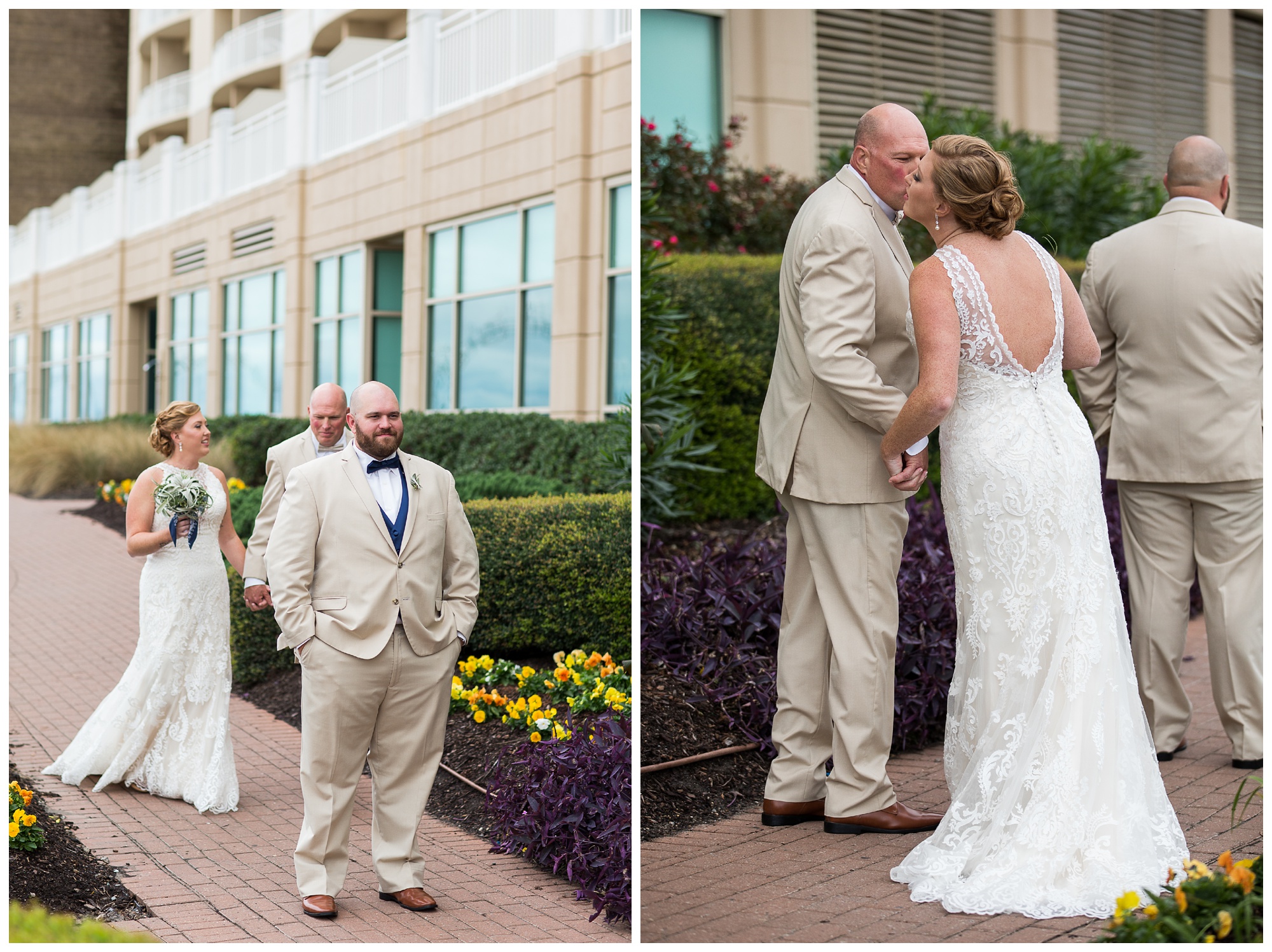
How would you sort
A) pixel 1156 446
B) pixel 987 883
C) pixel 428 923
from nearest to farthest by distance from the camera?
pixel 987 883 < pixel 428 923 < pixel 1156 446

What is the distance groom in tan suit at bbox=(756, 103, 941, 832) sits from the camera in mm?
4082

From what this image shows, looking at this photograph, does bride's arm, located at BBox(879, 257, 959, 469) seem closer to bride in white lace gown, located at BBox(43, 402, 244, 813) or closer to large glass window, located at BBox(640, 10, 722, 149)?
bride in white lace gown, located at BBox(43, 402, 244, 813)

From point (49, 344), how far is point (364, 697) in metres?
2.37

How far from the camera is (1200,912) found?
10.8ft

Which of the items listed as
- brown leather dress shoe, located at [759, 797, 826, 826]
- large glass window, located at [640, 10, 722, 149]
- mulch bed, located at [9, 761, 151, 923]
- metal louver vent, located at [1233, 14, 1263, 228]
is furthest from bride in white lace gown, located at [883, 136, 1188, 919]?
metal louver vent, located at [1233, 14, 1263, 228]

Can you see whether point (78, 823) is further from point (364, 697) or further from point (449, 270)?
point (449, 270)

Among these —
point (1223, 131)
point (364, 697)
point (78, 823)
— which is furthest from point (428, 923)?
point (1223, 131)

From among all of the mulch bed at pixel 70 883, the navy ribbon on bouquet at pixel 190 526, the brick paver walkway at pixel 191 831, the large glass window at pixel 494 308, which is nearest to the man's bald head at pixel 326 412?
the navy ribbon on bouquet at pixel 190 526

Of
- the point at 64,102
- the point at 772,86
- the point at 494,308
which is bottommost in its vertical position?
the point at 494,308

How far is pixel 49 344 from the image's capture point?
17.2 feet

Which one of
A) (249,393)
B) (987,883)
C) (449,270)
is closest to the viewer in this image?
(987,883)

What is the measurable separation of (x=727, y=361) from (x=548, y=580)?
2678 mm

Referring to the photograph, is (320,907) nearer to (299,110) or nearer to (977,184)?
(977,184)

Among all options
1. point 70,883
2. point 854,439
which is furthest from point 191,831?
point 854,439
